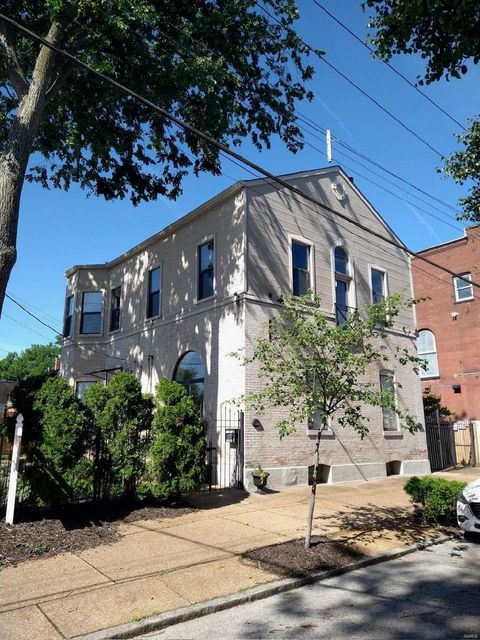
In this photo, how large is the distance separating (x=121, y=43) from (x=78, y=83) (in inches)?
80.6

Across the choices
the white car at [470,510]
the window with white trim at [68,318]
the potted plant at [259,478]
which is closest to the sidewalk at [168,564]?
the white car at [470,510]

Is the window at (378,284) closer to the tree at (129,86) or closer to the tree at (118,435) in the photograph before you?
the tree at (129,86)

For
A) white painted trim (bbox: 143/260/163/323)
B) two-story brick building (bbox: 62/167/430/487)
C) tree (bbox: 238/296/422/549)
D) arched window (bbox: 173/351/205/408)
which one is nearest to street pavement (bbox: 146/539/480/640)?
tree (bbox: 238/296/422/549)

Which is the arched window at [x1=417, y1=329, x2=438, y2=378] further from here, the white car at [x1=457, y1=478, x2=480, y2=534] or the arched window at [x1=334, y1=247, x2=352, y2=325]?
the white car at [x1=457, y1=478, x2=480, y2=534]

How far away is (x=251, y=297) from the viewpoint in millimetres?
13664

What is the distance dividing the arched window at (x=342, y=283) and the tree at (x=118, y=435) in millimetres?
8562

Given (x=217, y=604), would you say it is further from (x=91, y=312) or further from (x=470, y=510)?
(x=91, y=312)

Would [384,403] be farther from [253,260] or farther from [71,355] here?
[71,355]

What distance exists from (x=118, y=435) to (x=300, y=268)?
8347 mm

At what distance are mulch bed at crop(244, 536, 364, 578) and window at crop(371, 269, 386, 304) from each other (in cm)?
1183

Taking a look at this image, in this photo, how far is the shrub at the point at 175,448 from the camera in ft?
31.6

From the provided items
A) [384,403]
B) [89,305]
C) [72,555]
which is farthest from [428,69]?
[89,305]

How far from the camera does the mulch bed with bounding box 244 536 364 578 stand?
632cm

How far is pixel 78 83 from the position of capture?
13.1 m
